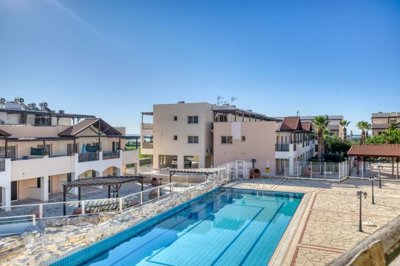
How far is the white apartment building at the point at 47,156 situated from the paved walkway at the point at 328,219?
14.4 m

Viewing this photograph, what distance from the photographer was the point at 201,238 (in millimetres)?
15133

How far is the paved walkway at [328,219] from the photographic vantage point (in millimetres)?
11414

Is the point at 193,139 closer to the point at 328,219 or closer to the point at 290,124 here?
the point at 290,124

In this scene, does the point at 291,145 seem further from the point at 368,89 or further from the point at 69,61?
the point at 69,61

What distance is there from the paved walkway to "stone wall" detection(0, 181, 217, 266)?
853cm

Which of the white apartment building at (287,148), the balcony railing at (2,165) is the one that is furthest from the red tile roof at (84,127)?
the white apartment building at (287,148)

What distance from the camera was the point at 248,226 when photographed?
663 inches

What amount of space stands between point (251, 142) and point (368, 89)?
16.0m

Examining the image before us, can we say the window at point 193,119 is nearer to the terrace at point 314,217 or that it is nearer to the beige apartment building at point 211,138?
the beige apartment building at point 211,138

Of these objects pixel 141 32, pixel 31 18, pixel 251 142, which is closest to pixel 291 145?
pixel 251 142

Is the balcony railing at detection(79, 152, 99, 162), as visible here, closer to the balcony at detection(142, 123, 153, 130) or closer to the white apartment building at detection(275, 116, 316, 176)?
the balcony at detection(142, 123, 153, 130)

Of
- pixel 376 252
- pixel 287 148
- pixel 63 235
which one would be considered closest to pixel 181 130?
pixel 287 148

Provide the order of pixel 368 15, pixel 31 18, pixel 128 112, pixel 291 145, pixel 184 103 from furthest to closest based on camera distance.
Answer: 1. pixel 128 112
2. pixel 184 103
3. pixel 291 145
4. pixel 31 18
5. pixel 368 15

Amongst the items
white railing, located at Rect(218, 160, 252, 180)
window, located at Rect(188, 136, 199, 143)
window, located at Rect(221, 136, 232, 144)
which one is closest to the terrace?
white railing, located at Rect(218, 160, 252, 180)
